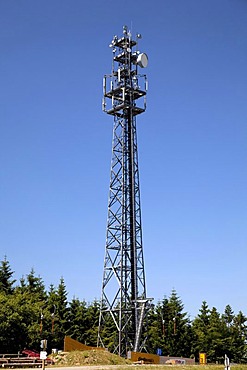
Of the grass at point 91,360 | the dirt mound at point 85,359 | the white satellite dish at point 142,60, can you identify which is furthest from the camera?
the white satellite dish at point 142,60

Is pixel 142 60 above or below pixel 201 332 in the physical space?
above

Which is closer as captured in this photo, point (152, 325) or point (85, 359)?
point (85, 359)

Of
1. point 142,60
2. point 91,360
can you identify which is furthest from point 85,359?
point 142,60

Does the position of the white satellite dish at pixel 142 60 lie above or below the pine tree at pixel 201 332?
above

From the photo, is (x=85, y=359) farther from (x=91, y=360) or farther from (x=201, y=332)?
(x=201, y=332)

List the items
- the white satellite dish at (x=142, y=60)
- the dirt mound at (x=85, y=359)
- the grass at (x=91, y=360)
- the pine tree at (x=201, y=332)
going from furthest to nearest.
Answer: the pine tree at (x=201, y=332) < the white satellite dish at (x=142, y=60) < the dirt mound at (x=85, y=359) < the grass at (x=91, y=360)

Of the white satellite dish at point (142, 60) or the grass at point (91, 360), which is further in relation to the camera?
the white satellite dish at point (142, 60)

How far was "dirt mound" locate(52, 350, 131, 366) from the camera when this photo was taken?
3300cm

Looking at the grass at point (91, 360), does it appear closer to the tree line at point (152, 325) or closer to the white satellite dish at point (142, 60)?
the tree line at point (152, 325)

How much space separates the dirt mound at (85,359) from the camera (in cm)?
3300

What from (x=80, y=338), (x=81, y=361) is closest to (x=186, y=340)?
(x=80, y=338)

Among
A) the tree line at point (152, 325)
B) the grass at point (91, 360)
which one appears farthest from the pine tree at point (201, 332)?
the grass at point (91, 360)

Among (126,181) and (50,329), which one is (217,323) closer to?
(50,329)

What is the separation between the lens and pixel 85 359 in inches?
1316
